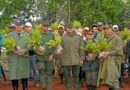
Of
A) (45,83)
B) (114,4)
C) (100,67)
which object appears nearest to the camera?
(100,67)

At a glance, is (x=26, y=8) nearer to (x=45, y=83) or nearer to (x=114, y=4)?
(x=114, y=4)

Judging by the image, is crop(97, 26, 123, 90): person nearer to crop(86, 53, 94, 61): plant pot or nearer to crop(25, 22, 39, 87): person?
crop(86, 53, 94, 61): plant pot

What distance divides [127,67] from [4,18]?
6870 mm

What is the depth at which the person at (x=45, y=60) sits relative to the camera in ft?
31.1

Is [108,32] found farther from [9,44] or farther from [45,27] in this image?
[9,44]

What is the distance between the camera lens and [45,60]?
957 centimetres

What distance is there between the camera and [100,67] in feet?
29.9

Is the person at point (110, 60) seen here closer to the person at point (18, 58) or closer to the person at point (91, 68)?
the person at point (91, 68)

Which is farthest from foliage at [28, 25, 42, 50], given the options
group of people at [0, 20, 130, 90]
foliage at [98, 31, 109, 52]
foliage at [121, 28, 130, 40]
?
foliage at [121, 28, 130, 40]

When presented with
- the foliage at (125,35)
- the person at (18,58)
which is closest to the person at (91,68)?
the person at (18,58)

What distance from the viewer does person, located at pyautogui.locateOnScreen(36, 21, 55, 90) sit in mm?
9484

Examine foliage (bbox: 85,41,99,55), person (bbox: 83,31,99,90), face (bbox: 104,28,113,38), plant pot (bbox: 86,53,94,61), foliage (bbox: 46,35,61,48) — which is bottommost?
person (bbox: 83,31,99,90)

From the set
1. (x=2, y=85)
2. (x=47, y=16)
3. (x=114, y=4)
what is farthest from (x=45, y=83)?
(x=114, y=4)

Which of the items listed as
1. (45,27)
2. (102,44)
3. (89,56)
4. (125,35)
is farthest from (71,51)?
(125,35)
